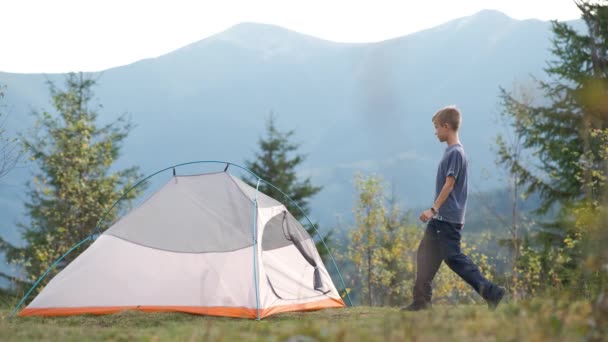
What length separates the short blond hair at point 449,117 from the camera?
5.86 metres

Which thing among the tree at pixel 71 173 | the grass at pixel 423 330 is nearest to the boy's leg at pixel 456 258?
the grass at pixel 423 330

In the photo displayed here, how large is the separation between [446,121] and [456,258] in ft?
3.94

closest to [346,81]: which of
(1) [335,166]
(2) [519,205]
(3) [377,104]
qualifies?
(1) [335,166]

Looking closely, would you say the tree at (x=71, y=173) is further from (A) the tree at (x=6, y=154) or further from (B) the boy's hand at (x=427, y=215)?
(B) the boy's hand at (x=427, y=215)

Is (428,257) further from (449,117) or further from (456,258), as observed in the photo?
(449,117)

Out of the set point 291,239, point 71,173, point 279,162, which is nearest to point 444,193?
point 291,239

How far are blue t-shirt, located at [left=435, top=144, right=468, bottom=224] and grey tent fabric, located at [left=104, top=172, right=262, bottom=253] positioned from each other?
2124 millimetres

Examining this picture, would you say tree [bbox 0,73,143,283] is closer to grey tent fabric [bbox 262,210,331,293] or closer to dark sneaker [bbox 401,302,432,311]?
grey tent fabric [bbox 262,210,331,293]

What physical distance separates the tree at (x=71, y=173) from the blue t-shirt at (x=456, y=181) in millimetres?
13084

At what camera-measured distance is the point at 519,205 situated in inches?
696

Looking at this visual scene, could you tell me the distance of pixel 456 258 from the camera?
5742 millimetres

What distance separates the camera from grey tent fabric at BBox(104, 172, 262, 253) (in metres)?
6.92

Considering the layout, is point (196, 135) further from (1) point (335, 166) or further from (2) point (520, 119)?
(2) point (520, 119)

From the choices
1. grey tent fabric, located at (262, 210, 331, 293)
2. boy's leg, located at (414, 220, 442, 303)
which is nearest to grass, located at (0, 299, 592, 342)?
boy's leg, located at (414, 220, 442, 303)
